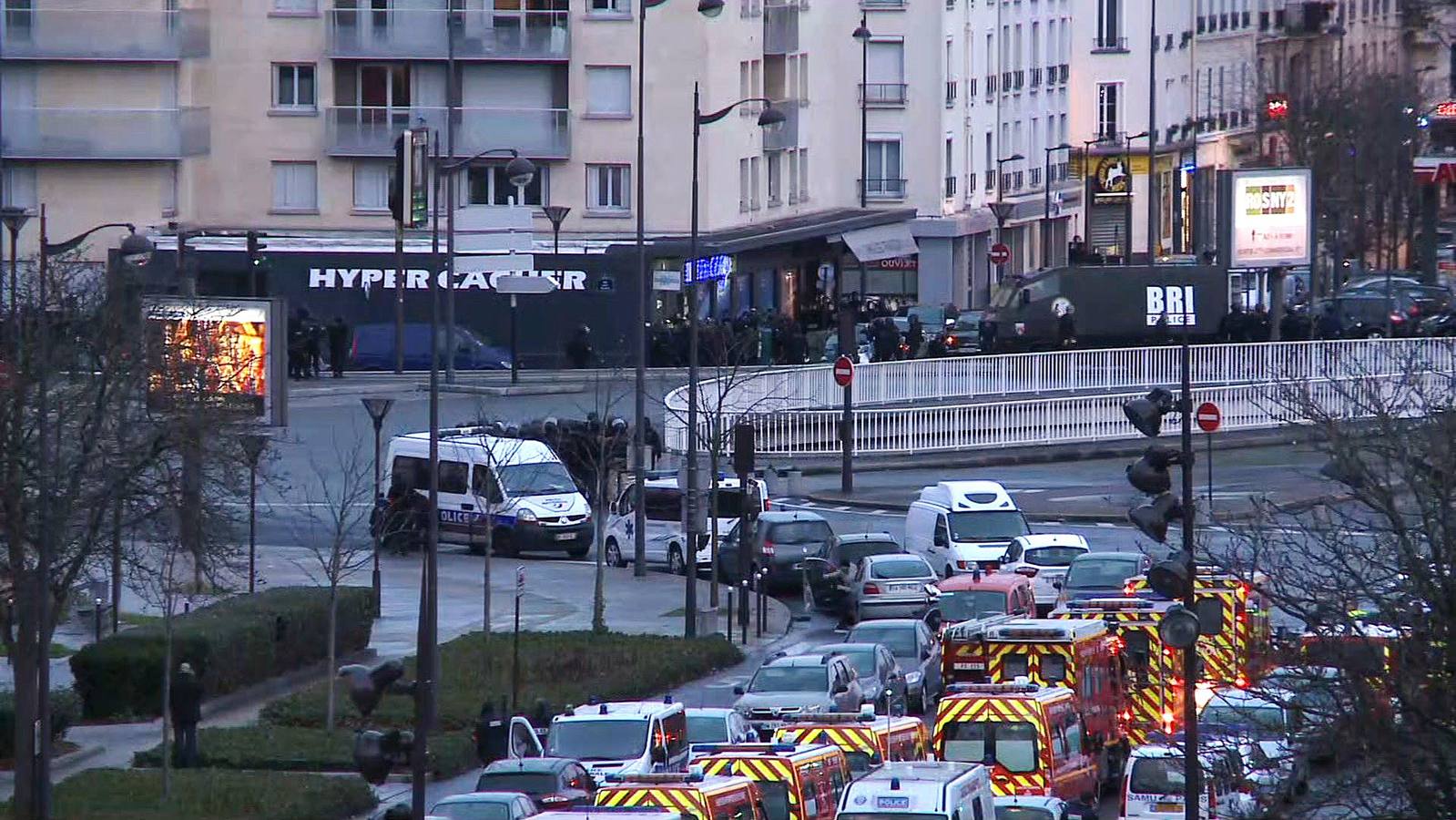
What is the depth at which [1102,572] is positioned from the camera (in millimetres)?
35500

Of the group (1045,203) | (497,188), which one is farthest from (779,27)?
(1045,203)

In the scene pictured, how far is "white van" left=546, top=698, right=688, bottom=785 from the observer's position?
966 inches

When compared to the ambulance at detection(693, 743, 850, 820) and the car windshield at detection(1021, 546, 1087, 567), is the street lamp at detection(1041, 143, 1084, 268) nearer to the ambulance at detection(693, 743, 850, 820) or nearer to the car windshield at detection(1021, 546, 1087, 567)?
the car windshield at detection(1021, 546, 1087, 567)

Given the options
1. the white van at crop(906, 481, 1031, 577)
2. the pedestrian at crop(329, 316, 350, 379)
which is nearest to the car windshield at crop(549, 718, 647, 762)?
the white van at crop(906, 481, 1031, 577)

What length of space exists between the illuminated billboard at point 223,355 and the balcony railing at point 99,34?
97.2 feet

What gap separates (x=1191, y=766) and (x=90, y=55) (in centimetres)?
5465

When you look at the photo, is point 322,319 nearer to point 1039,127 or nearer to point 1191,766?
point 1039,127

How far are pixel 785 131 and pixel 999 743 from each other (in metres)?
55.1

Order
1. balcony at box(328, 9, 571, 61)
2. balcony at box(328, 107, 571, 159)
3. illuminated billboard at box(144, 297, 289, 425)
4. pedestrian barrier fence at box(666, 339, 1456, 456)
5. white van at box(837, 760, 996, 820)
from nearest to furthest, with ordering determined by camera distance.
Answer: white van at box(837, 760, 996, 820)
illuminated billboard at box(144, 297, 289, 425)
pedestrian barrier fence at box(666, 339, 1456, 456)
balcony at box(328, 9, 571, 61)
balcony at box(328, 107, 571, 159)

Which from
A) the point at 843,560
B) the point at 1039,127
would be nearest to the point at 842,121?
the point at 1039,127

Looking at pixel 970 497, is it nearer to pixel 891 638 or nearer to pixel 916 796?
pixel 891 638

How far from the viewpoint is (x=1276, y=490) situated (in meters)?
49.1

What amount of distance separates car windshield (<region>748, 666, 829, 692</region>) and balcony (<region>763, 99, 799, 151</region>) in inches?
1889

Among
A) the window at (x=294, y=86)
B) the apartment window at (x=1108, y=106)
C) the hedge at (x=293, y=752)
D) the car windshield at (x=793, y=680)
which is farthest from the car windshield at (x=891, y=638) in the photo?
the apartment window at (x=1108, y=106)
